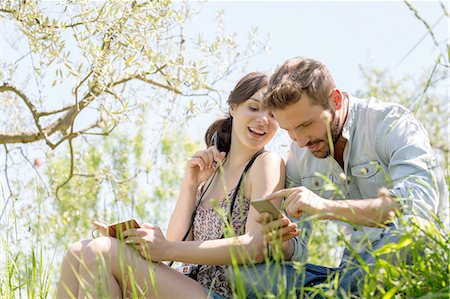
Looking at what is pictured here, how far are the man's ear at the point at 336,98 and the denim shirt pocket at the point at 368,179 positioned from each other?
30cm

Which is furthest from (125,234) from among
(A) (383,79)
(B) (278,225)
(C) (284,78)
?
(A) (383,79)

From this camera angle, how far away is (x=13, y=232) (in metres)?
3.66

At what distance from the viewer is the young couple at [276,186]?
297cm

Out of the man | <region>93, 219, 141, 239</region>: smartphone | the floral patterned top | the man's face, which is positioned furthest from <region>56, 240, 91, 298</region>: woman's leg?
the man's face

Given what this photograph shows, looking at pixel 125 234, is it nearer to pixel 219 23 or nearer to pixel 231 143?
pixel 231 143

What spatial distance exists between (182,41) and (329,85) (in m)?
2.21

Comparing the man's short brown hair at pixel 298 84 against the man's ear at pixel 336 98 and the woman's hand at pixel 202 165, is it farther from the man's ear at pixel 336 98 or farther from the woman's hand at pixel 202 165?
the woman's hand at pixel 202 165

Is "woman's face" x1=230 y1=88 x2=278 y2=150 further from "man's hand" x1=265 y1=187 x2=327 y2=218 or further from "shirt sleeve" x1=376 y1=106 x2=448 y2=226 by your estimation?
"man's hand" x1=265 y1=187 x2=327 y2=218

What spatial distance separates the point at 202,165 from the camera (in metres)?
3.86

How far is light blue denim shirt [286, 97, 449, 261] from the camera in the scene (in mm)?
3178

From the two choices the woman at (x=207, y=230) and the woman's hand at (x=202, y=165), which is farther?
the woman's hand at (x=202, y=165)

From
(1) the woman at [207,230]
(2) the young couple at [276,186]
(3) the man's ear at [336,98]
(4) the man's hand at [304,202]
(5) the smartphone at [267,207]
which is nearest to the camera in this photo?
(4) the man's hand at [304,202]

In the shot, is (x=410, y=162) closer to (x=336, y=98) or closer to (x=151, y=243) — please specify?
(x=336, y=98)

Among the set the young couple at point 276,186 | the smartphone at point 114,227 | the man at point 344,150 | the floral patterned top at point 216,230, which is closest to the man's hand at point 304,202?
the young couple at point 276,186
